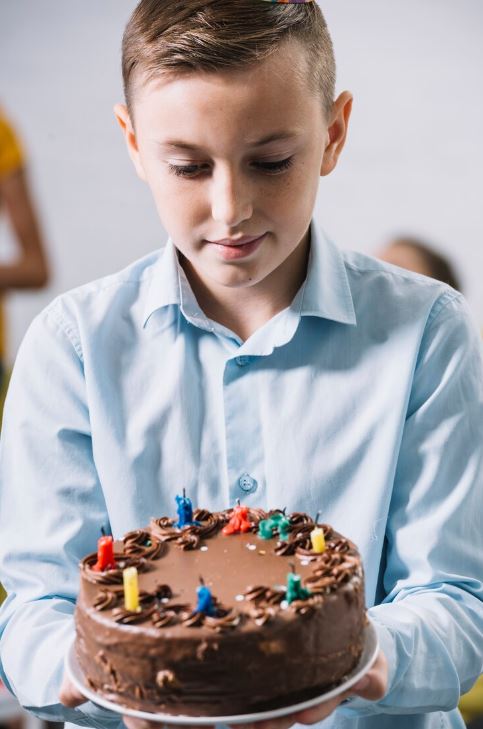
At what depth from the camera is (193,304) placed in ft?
6.31

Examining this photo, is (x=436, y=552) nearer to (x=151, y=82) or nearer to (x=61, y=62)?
(x=151, y=82)

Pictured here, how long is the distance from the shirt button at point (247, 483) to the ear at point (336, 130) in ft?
1.70

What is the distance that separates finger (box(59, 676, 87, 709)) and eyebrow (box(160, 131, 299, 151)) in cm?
78

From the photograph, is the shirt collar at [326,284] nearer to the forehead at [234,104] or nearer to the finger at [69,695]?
the forehead at [234,104]

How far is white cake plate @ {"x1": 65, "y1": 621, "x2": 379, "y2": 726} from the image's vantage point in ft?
4.49

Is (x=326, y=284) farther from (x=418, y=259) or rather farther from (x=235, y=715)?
(x=418, y=259)

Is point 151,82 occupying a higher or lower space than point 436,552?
higher

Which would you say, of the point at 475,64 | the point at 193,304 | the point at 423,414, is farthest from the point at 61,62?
the point at 423,414

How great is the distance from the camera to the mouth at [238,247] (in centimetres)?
166

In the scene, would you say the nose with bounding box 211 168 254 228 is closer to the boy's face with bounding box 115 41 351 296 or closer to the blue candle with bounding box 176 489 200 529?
the boy's face with bounding box 115 41 351 296

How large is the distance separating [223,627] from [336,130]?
88 cm

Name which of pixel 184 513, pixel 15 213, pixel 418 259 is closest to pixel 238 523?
pixel 184 513

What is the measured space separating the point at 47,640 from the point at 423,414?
0.70m

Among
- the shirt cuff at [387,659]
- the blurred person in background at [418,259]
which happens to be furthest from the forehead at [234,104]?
the blurred person in background at [418,259]
